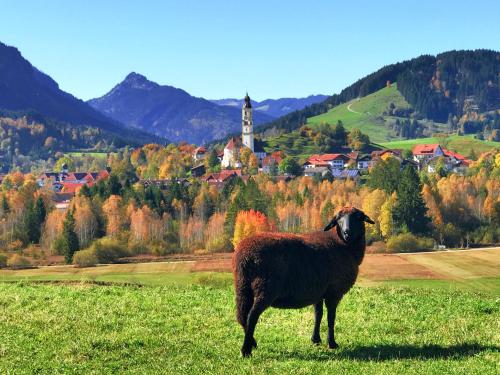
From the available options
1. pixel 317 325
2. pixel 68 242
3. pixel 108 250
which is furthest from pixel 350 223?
pixel 108 250

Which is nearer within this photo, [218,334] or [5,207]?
[218,334]

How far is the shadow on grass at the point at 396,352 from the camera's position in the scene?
585 inches

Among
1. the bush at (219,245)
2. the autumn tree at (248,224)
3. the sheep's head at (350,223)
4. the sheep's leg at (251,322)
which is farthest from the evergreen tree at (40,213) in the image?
the sheep's leg at (251,322)

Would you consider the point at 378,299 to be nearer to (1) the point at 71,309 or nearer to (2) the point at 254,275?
(2) the point at 254,275

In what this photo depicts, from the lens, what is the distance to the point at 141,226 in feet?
373

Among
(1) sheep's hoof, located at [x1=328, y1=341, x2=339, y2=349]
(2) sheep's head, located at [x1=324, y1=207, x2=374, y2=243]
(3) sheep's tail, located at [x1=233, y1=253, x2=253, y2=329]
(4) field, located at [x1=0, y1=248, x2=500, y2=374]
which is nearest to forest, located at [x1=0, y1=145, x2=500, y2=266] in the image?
(4) field, located at [x1=0, y1=248, x2=500, y2=374]

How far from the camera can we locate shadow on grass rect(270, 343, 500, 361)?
1487cm

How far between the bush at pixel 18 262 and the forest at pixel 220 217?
0.95 ft

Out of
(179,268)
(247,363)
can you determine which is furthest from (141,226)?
(247,363)

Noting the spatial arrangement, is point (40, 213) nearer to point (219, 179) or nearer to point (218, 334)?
point (219, 179)

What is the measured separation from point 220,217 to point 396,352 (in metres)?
108

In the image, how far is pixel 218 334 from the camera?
17516mm

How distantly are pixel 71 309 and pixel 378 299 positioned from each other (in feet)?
36.5

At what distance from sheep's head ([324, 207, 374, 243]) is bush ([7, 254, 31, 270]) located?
79.5m
